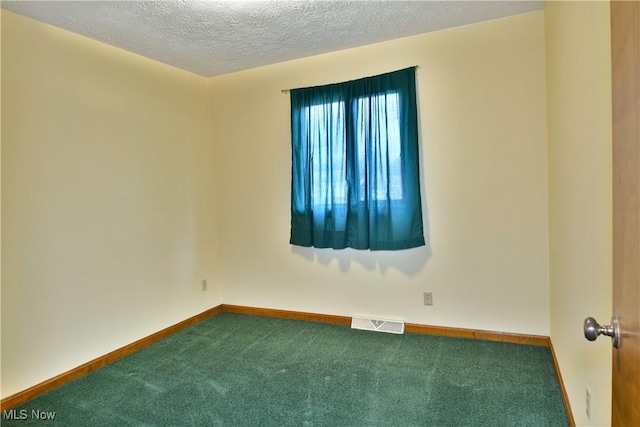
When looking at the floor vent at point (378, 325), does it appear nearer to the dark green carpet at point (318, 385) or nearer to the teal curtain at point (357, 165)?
the dark green carpet at point (318, 385)

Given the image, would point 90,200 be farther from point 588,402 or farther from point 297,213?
point 588,402

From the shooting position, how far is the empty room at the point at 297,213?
2.18 m

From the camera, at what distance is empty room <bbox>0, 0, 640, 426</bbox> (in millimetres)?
2178

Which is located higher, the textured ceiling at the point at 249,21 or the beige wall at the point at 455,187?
the textured ceiling at the point at 249,21

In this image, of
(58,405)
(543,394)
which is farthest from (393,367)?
(58,405)

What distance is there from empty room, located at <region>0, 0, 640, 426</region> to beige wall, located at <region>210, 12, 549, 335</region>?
0.02 m

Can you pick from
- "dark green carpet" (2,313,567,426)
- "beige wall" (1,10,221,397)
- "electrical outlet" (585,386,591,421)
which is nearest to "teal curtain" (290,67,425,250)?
"dark green carpet" (2,313,567,426)

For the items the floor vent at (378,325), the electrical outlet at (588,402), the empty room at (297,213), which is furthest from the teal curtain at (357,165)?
the electrical outlet at (588,402)

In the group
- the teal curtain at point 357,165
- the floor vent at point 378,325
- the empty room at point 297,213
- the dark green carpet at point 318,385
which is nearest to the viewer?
the dark green carpet at point 318,385

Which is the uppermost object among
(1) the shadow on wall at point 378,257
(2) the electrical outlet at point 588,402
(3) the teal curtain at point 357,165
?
(3) the teal curtain at point 357,165

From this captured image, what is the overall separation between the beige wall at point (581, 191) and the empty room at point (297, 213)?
1.0 inches

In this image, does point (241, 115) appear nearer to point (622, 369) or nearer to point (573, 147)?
point (573, 147)

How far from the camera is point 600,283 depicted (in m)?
1.27

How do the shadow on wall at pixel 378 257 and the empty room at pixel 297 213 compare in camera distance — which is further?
the shadow on wall at pixel 378 257
